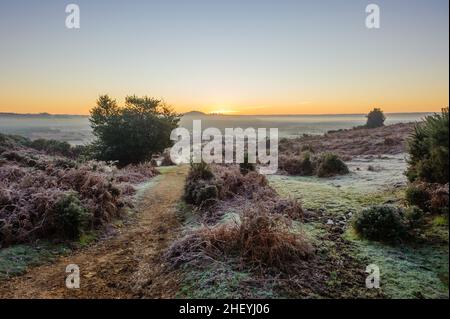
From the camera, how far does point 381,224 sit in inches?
284

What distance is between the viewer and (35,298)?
593 centimetres

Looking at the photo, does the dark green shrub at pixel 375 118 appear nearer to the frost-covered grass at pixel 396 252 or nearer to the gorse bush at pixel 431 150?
the frost-covered grass at pixel 396 252

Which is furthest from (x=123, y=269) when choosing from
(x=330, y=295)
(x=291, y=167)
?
(x=291, y=167)

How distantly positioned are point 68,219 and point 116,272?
2632 millimetres

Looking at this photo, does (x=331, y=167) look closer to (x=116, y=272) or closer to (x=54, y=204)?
(x=116, y=272)

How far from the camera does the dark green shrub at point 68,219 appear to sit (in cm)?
855

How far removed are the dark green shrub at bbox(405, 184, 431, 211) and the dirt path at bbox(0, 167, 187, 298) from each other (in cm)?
622

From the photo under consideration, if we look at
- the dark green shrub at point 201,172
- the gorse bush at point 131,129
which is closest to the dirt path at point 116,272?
the dark green shrub at point 201,172

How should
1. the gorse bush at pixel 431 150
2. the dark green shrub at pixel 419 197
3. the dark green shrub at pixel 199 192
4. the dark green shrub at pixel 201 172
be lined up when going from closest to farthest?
the gorse bush at pixel 431 150
the dark green shrub at pixel 419 197
the dark green shrub at pixel 199 192
the dark green shrub at pixel 201 172

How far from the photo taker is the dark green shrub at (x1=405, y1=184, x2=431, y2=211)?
7944 mm

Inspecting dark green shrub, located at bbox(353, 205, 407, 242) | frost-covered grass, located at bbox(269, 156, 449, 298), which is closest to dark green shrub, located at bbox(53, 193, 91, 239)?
frost-covered grass, located at bbox(269, 156, 449, 298)

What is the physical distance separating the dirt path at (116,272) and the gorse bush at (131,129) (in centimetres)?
1828
